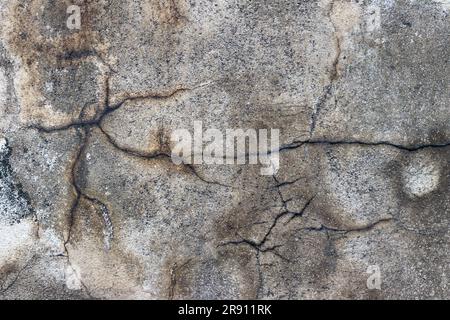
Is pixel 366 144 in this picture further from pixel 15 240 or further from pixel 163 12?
pixel 15 240

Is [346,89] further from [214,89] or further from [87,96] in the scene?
[87,96]

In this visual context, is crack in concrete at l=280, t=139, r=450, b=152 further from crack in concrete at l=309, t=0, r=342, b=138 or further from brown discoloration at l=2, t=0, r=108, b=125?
brown discoloration at l=2, t=0, r=108, b=125

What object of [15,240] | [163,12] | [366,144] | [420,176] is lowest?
[15,240]

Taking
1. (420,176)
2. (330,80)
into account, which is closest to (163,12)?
(330,80)

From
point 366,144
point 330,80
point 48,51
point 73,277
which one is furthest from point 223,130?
point 73,277

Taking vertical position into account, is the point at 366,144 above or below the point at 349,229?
above

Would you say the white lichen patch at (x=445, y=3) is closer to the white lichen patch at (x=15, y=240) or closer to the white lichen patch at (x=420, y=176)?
the white lichen patch at (x=420, y=176)

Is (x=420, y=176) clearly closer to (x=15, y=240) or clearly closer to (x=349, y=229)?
(x=349, y=229)

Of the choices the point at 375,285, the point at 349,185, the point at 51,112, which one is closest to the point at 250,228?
the point at 349,185

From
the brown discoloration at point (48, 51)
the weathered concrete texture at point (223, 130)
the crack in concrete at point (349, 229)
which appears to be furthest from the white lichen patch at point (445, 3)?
the brown discoloration at point (48, 51)
